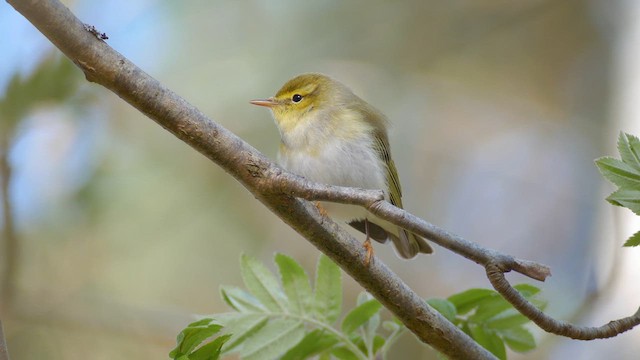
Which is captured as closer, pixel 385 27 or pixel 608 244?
pixel 608 244

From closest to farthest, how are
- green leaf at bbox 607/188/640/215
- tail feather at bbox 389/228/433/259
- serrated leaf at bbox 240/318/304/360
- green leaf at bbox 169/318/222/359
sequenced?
1. green leaf at bbox 169/318/222/359
2. green leaf at bbox 607/188/640/215
3. serrated leaf at bbox 240/318/304/360
4. tail feather at bbox 389/228/433/259

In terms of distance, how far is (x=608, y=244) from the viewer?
4.67 meters

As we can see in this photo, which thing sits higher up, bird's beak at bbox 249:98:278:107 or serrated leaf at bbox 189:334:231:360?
bird's beak at bbox 249:98:278:107

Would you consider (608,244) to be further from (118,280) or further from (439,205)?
(118,280)

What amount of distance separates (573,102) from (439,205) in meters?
1.65

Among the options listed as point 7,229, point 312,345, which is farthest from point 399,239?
point 7,229

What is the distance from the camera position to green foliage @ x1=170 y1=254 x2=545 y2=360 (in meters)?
1.85

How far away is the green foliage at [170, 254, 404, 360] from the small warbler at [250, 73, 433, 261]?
0.98 metres

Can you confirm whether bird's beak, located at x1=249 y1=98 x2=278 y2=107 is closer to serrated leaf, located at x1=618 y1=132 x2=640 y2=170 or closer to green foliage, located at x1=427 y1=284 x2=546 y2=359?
green foliage, located at x1=427 y1=284 x2=546 y2=359

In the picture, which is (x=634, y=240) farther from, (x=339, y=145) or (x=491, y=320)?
(x=339, y=145)

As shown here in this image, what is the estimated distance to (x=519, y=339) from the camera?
1.93m

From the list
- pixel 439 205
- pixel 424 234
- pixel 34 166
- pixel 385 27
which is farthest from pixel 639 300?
pixel 385 27

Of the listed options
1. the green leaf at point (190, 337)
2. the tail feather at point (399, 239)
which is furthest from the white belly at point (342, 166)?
the green leaf at point (190, 337)

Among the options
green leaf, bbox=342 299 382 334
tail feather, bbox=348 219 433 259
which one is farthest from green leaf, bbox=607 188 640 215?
tail feather, bbox=348 219 433 259
